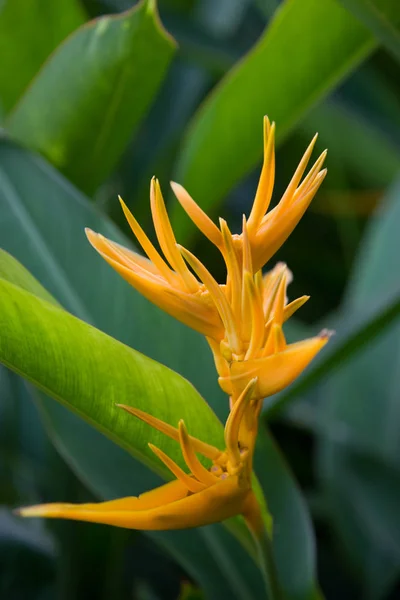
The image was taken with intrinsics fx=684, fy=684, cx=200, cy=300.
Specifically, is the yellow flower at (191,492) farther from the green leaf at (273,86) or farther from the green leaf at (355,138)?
the green leaf at (355,138)

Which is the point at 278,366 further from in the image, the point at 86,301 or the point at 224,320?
the point at 86,301

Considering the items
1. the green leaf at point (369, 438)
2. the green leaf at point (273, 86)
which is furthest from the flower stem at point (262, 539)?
the green leaf at point (273, 86)

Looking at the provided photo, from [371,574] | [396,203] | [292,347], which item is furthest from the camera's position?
[396,203]

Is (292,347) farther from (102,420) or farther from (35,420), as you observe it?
(35,420)

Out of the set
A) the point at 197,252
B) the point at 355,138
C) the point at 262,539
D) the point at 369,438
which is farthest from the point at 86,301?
the point at 355,138

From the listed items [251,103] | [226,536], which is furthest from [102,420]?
[251,103]
